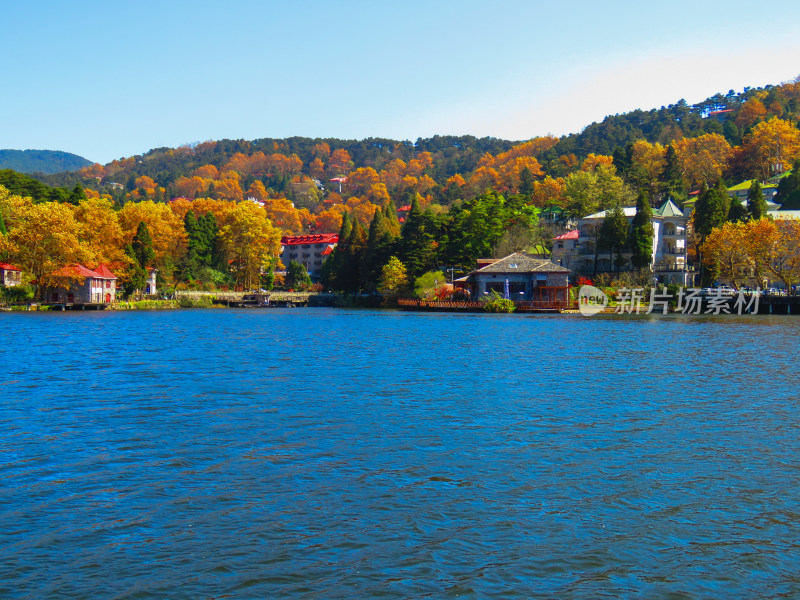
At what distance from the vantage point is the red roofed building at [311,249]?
404 feet

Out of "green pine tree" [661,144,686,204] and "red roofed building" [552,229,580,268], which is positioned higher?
"green pine tree" [661,144,686,204]

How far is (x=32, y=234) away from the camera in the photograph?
58969 millimetres

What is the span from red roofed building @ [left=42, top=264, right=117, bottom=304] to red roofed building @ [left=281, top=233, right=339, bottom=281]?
185ft

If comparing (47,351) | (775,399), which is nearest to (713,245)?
(775,399)

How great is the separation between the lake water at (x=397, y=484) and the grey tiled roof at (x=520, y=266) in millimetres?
43267

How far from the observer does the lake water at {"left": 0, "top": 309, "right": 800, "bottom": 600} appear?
634cm

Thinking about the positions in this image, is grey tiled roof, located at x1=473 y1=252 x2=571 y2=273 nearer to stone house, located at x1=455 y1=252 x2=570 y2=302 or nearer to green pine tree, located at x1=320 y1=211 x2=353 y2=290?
stone house, located at x1=455 y1=252 x2=570 y2=302

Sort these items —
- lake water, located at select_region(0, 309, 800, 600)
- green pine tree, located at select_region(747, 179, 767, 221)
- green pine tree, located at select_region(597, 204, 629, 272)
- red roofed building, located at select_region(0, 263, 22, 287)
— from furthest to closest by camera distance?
green pine tree, located at select_region(597, 204, 629, 272), green pine tree, located at select_region(747, 179, 767, 221), red roofed building, located at select_region(0, 263, 22, 287), lake water, located at select_region(0, 309, 800, 600)

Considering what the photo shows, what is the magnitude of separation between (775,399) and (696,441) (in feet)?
17.5

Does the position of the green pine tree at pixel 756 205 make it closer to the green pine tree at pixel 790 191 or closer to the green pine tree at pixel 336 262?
the green pine tree at pixel 790 191

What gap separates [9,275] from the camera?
62.9 metres

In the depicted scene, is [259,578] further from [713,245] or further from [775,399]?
[713,245]

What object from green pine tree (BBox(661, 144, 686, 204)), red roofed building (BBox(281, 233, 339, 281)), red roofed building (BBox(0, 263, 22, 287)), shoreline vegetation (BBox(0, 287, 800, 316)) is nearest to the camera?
shoreline vegetation (BBox(0, 287, 800, 316))

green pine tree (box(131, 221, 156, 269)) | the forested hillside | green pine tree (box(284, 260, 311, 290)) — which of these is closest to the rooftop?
green pine tree (box(284, 260, 311, 290))
